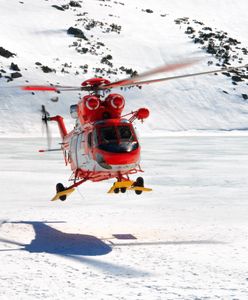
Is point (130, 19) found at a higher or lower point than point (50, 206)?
higher

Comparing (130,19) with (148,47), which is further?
(130,19)

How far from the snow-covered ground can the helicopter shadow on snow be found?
0.02 meters

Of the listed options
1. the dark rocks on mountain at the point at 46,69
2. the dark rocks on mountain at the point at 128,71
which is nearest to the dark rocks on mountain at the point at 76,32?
the dark rocks on mountain at the point at 128,71

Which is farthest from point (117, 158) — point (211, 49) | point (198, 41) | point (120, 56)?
point (198, 41)

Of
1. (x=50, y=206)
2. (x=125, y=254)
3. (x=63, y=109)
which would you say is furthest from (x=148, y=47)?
(x=125, y=254)

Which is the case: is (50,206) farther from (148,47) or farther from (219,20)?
(219,20)

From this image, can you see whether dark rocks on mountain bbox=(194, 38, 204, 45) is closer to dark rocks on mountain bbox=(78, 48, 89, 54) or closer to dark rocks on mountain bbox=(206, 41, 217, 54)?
dark rocks on mountain bbox=(206, 41, 217, 54)

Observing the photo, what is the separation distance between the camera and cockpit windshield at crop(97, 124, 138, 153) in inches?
477

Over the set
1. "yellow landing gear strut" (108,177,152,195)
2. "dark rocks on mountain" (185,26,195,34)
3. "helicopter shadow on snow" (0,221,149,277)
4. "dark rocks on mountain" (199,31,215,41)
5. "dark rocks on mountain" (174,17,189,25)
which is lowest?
"helicopter shadow on snow" (0,221,149,277)

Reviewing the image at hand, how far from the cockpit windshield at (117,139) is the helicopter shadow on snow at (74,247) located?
2205 millimetres

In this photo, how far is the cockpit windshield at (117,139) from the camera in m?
12.1

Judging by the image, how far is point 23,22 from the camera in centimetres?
7706

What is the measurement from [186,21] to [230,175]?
73.7 meters

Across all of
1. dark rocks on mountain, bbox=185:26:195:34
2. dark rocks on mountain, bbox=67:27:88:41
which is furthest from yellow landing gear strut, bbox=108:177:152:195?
dark rocks on mountain, bbox=185:26:195:34
